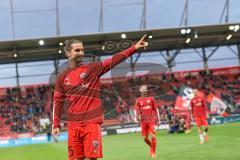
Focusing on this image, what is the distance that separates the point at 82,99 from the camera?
751 centimetres

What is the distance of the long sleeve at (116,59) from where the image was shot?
7315 mm

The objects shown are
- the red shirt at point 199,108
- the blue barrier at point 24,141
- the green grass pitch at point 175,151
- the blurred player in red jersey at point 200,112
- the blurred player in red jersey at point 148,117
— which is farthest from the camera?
the blue barrier at point 24,141

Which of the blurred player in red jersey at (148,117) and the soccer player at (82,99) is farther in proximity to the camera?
the blurred player in red jersey at (148,117)

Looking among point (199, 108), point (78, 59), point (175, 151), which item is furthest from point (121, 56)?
point (199, 108)

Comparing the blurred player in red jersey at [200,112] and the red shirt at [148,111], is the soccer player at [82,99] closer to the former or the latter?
the red shirt at [148,111]

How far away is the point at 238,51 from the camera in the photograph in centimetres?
4962

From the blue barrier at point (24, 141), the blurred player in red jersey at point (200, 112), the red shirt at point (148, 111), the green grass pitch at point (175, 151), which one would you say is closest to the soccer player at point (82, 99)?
the green grass pitch at point (175, 151)

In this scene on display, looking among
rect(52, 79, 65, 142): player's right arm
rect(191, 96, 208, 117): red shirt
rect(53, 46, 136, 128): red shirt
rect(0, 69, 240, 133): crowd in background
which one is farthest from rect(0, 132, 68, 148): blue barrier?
rect(53, 46, 136, 128): red shirt

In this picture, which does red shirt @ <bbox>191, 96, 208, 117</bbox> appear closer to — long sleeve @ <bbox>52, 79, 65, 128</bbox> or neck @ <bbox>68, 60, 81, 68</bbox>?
long sleeve @ <bbox>52, 79, 65, 128</bbox>

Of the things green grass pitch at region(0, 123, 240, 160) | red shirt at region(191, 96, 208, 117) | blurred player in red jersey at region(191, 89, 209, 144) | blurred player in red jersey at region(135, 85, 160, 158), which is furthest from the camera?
red shirt at region(191, 96, 208, 117)

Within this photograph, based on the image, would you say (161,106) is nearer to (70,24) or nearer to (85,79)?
(70,24)

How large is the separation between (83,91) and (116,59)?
0.70m

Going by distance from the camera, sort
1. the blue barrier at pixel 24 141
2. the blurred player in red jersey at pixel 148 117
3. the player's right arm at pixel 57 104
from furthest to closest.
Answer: the blue barrier at pixel 24 141 → the blurred player in red jersey at pixel 148 117 → the player's right arm at pixel 57 104

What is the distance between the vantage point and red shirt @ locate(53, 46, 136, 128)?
7.48 metres
